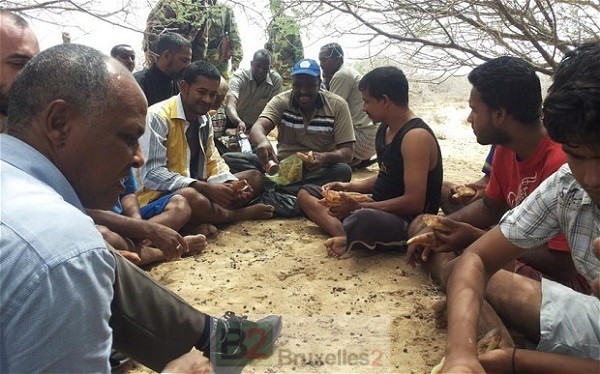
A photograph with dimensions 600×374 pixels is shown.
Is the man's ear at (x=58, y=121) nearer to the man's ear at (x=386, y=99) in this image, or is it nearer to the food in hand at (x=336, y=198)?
the food in hand at (x=336, y=198)

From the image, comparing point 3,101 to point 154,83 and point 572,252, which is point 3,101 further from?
point 154,83

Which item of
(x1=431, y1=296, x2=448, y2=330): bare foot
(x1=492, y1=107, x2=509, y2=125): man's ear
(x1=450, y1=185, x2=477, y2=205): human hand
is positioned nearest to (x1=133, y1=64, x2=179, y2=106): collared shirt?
(x1=450, y1=185, x2=477, y2=205): human hand

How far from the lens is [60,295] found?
1.02 m

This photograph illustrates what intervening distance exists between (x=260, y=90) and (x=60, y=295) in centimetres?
601

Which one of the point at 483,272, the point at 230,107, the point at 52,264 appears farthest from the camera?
the point at 230,107

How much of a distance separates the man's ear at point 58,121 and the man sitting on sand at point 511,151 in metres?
1.95

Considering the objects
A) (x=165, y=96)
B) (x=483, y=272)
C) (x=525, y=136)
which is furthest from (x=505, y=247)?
(x=165, y=96)

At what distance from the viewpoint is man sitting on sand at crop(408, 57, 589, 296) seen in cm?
254

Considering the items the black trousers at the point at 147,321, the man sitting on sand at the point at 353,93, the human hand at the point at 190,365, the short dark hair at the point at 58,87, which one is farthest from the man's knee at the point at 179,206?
the man sitting on sand at the point at 353,93

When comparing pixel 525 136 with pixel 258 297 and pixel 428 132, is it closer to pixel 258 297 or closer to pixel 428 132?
pixel 428 132

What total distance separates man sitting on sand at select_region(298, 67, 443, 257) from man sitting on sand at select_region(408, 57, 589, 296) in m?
0.42

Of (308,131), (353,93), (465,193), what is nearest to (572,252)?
(465,193)

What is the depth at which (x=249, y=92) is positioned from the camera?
269 inches

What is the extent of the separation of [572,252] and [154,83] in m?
4.24
